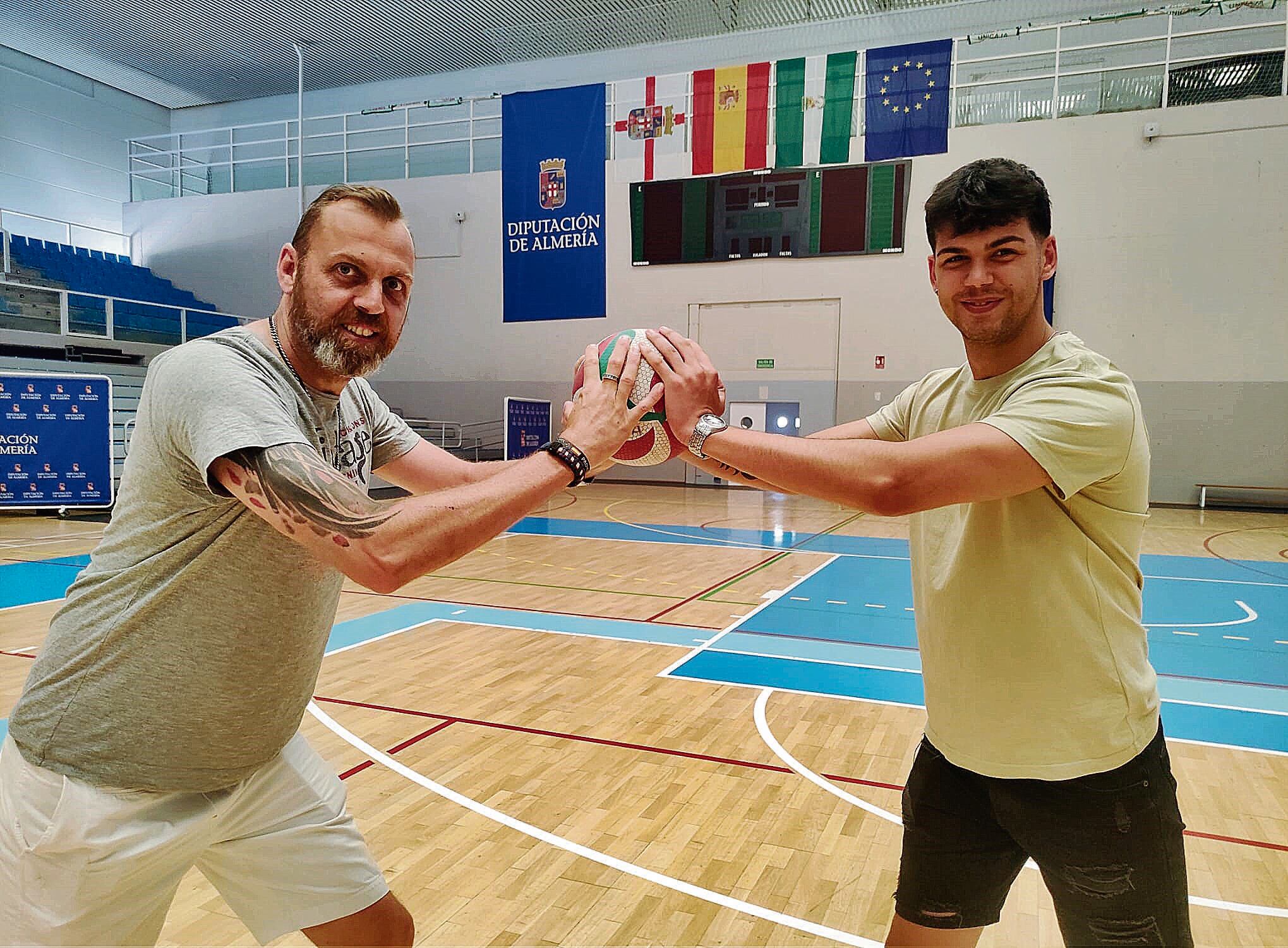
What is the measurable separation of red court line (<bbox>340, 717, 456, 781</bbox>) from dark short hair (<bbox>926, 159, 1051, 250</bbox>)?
3008 mm

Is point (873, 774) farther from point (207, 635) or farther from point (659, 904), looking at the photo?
point (207, 635)

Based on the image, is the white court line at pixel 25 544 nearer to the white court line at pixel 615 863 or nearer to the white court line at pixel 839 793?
the white court line at pixel 615 863

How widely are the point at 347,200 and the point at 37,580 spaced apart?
290 inches

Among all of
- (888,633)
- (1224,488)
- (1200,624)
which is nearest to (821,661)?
(888,633)

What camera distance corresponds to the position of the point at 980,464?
146cm

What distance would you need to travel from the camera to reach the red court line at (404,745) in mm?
3648

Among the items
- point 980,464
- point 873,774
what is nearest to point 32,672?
point 980,464

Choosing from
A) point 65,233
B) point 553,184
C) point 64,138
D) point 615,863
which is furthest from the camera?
point 65,233

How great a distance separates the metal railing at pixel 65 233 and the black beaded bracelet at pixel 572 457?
1680 cm

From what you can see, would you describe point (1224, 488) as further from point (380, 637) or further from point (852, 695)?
point (380, 637)

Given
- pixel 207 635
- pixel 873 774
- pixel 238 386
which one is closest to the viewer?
pixel 238 386

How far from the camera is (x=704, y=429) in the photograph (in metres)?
1.82

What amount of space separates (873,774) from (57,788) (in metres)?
2.98

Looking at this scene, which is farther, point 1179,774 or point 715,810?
point 1179,774
